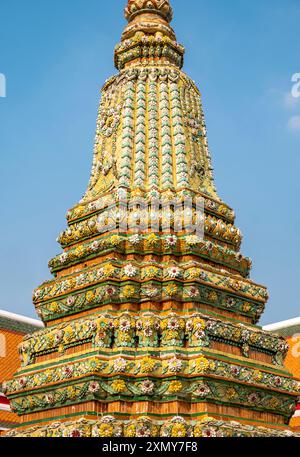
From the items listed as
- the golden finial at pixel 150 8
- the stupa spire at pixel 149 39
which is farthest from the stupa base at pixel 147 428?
the golden finial at pixel 150 8

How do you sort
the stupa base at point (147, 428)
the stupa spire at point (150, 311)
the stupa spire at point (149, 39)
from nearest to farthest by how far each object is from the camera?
the stupa base at point (147, 428) → the stupa spire at point (150, 311) → the stupa spire at point (149, 39)

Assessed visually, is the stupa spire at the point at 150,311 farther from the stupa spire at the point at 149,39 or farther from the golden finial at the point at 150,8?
the golden finial at the point at 150,8

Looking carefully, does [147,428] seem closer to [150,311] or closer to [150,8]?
[150,311]

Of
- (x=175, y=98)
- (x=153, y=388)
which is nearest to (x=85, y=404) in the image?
(x=153, y=388)

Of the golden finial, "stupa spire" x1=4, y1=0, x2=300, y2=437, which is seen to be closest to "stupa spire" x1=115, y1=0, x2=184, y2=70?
the golden finial

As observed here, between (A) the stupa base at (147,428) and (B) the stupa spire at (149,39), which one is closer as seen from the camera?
(A) the stupa base at (147,428)

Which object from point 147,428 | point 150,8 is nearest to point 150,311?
point 147,428

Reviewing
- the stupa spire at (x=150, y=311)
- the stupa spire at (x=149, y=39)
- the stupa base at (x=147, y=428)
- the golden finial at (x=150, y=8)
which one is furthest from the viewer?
the golden finial at (x=150, y=8)

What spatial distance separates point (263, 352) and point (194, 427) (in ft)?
8.11

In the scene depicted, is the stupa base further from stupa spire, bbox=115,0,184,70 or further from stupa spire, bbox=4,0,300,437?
stupa spire, bbox=115,0,184,70

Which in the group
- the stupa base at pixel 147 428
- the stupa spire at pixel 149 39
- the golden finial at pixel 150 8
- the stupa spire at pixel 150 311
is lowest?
the stupa base at pixel 147 428

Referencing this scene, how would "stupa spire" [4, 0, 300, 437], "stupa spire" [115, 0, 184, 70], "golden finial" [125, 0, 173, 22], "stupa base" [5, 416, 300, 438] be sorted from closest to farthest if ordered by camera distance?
"stupa base" [5, 416, 300, 438] → "stupa spire" [4, 0, 300, 437] → "stupa spire" [115, 0, 184, 70] → "golden finial" [125, 0, 173, 22]

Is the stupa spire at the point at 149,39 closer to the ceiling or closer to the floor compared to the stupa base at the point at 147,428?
closer to the ceiling

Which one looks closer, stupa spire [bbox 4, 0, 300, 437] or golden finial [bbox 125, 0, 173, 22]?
stupa spire [bbox 4, 0, 300, 437]
